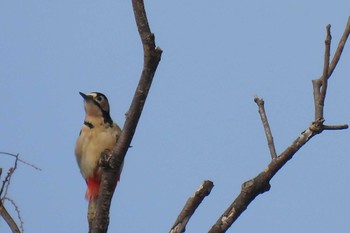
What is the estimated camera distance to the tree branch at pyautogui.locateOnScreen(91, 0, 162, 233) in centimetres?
313

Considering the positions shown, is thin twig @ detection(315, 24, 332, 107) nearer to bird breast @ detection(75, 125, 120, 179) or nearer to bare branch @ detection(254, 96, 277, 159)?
bare branch @ detection(254, 96, 277, 159)

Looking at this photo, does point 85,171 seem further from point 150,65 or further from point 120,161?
point 150,65

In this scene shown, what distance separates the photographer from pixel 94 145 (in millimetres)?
6234

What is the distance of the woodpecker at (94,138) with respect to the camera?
6.23 m

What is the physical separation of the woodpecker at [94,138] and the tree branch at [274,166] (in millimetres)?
3131

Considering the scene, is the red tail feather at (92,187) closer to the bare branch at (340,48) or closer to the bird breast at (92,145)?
the bird breast at (92,145)

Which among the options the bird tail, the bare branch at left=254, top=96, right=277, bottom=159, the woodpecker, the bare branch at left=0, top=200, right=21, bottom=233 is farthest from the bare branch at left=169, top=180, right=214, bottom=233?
the bird tail

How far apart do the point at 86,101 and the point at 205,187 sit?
11.8ft

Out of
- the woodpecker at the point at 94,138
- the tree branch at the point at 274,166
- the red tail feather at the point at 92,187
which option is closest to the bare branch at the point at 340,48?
the tree branch at the point at 274,166

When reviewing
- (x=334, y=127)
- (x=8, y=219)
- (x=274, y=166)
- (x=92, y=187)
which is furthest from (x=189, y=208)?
(x=92, y=187)

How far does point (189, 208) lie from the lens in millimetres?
3232

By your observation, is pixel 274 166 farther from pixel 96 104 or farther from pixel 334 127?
pixel 96 104

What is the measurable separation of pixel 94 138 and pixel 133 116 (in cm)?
303

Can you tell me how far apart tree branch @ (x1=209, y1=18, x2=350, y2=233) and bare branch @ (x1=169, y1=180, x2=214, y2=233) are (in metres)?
0.16
